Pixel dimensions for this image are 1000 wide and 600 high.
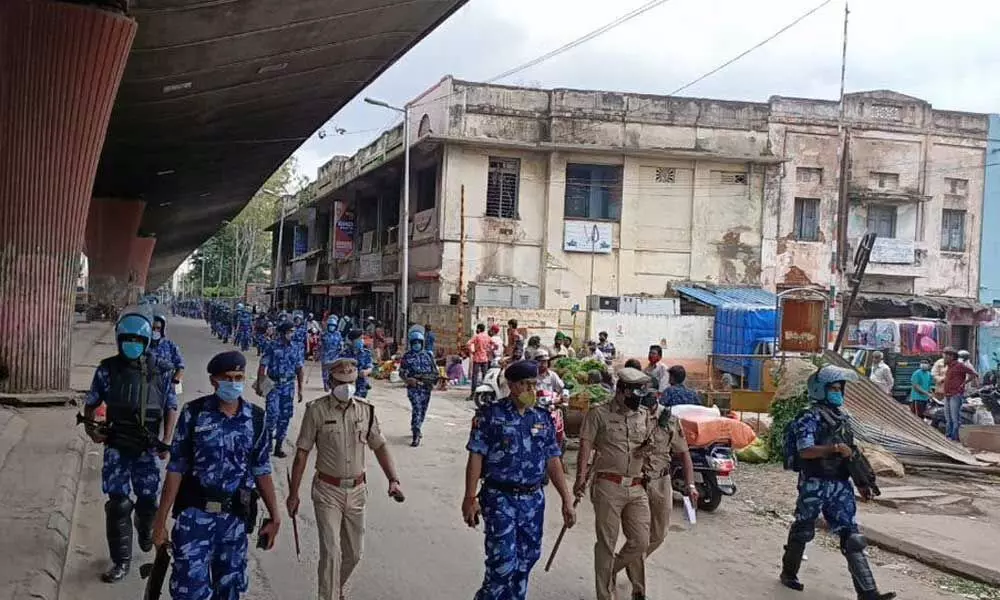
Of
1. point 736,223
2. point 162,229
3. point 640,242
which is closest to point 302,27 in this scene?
point 640,242

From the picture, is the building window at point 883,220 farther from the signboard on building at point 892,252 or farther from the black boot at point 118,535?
the black boot at point 118,535

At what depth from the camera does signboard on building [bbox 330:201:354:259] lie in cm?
3916

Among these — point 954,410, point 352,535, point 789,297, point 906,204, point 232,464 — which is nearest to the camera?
point 232,464

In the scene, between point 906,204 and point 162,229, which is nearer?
point 906,204

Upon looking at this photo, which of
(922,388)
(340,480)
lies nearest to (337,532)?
(340,480)

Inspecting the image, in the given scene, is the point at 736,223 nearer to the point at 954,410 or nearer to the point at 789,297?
the point at 789,297

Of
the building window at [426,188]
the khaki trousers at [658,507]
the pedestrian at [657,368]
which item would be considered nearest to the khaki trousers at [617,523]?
the khaki trousers at [658,507]

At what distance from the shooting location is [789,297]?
74.0 ft

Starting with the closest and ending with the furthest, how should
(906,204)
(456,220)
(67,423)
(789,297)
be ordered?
(67,423) < (789,297) < (456,220) < (906,204)

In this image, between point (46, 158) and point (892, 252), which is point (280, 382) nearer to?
point (46, 158)

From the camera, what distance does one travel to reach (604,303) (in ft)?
94.5

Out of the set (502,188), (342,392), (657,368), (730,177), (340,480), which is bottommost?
(340,480)

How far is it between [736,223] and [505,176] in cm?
804

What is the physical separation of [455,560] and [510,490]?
2.04 metres
